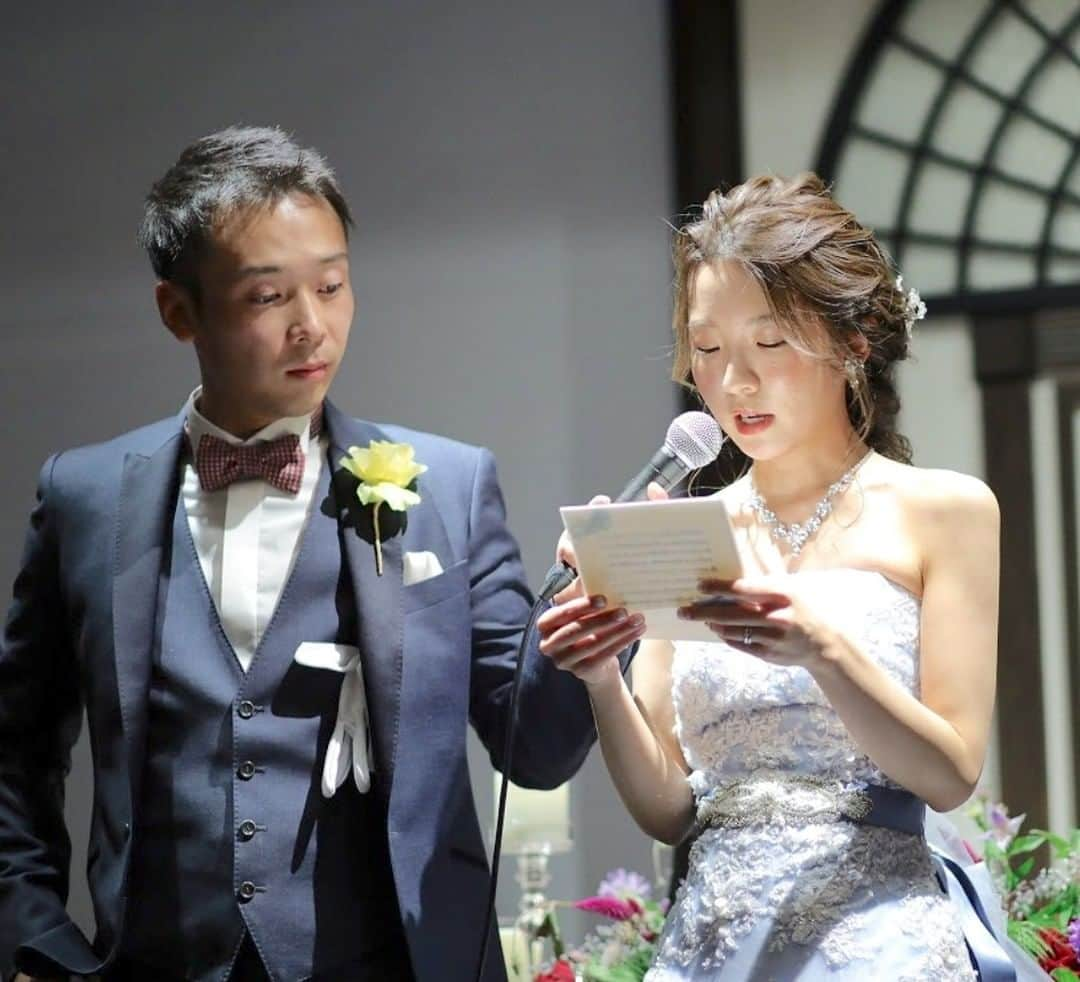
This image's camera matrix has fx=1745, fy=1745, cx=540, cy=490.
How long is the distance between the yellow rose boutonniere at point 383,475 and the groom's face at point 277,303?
102 mm

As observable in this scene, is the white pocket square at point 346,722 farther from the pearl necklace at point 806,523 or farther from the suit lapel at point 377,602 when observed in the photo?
the pearl necklace at point 806,523

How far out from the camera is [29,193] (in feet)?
13.9

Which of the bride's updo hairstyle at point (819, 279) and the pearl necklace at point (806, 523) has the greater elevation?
the bride's updo hairstyle at point (819, 279)

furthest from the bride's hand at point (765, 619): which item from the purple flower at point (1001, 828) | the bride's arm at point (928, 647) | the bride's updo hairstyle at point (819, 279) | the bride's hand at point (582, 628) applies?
the purple flower at point (1001, 828)

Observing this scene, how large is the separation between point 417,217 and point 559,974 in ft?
6.66

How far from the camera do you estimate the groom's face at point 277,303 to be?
2209 millimetres

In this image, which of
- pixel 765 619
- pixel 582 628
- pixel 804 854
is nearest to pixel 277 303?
pixel 582 628

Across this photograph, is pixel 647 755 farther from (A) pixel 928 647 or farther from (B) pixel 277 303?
(B) pixel 277 303

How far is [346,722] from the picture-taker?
212cm

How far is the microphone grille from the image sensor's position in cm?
188

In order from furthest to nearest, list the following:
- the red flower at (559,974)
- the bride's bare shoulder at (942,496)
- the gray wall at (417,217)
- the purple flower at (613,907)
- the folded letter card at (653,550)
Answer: the gray wall at (417,217) < the purple flower at (613,907) < the red flower at (559,974) < the bride's bare shoulder at (942,496) < the folded letter card at (653,550)

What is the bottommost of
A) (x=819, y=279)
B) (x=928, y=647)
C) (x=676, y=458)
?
(x=928, y=647)

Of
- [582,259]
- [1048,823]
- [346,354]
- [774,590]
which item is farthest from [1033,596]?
[774,590]

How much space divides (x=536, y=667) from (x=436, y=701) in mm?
131
